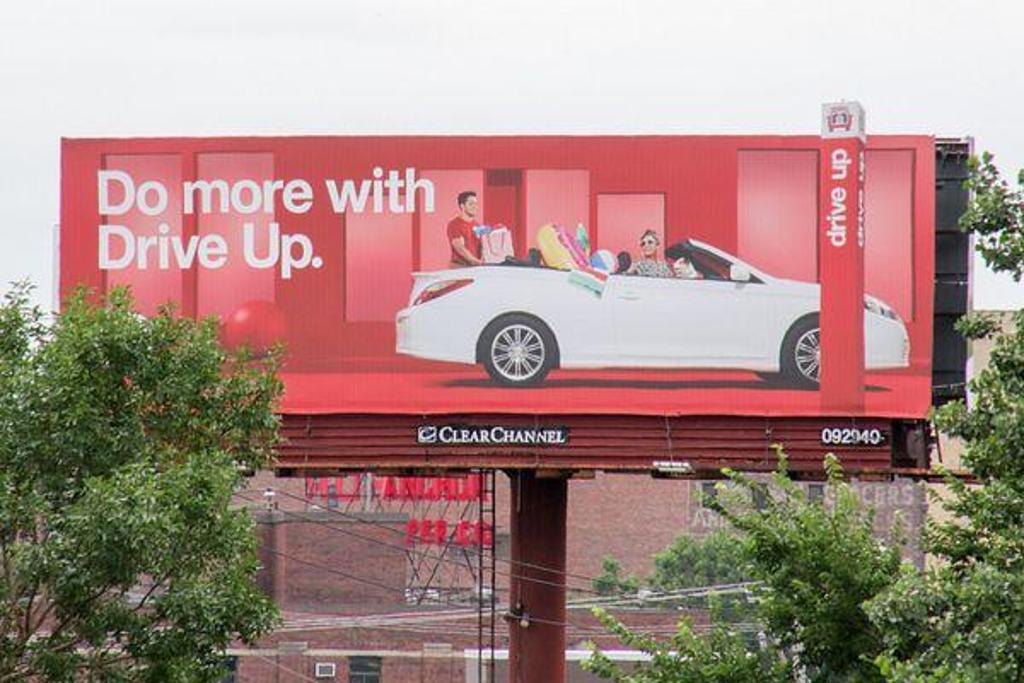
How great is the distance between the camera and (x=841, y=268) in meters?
41.8

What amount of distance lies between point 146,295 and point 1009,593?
2599cm

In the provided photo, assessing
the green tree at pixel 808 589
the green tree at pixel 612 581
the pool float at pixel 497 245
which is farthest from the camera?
the green tree at pixel 612 581

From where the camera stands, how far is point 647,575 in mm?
89062

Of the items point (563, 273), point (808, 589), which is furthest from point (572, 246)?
point (808, 589)

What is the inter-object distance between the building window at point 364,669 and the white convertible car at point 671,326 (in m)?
29.7

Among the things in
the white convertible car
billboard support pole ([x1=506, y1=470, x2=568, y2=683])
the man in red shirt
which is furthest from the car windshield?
billboard support pole ([x1=506, y1=470, x2=568, y2=683])

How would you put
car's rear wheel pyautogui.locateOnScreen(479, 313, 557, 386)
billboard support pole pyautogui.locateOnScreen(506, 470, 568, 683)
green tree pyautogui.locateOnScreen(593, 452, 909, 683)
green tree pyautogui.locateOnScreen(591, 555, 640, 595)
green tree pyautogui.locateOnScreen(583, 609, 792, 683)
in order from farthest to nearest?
green tree pyautogui.locateOnScreen(591, 555, 640, 595) < billboard support pole pyautogui.locateOnScreen(506, 470, 568, 683) < car's rear wheel pyautogui.locateOnScreen(479, 313, 557, 386) < green tree pyautogui.locateOnScreen(583, 609, 792, 683) < green tree pyautogui.locateOnScreen(593, 452, 909, 683)

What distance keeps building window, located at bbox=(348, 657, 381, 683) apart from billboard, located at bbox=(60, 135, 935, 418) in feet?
96.2

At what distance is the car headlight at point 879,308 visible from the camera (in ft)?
138

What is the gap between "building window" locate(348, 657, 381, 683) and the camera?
232 feet

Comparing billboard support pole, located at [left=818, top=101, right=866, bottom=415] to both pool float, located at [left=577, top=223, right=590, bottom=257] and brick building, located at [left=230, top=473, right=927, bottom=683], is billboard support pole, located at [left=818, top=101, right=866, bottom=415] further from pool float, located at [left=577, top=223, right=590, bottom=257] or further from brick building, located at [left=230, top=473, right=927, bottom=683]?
brick building, located at [left=230, top=473, right=927, bottom=683]

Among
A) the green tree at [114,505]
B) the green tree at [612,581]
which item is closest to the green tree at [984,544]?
the green tree at [114,505]

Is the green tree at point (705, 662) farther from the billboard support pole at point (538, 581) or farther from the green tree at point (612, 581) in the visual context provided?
the green tree at point (612, 581)

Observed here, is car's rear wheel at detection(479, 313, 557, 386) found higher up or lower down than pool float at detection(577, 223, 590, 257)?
lower down
